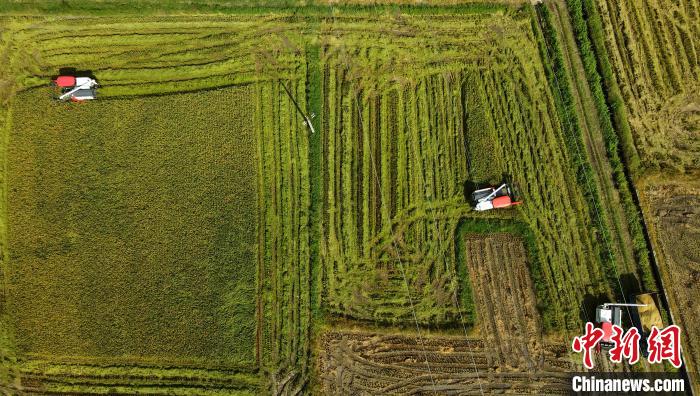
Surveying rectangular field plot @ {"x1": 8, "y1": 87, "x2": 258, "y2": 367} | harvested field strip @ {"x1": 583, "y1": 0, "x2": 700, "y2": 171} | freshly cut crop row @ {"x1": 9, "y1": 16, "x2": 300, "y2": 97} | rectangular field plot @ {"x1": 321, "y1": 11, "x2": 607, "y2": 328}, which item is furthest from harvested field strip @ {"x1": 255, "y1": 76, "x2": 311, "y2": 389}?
harvested field strip @ {"x1": 583, "y1": 0, "x2": 700, "y2": 171}

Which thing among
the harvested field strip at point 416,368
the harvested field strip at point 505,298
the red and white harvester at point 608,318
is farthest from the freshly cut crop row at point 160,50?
the red and white harvester at point 608,318

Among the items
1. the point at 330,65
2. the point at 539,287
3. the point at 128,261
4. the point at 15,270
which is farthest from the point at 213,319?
the point at 539,287

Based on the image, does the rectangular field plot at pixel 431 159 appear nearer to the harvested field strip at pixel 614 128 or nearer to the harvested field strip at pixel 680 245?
the harvested field strip at pixel 614 128

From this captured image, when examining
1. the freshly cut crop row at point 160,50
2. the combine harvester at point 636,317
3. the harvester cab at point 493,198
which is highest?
the freshly cut crop row at point 160,50

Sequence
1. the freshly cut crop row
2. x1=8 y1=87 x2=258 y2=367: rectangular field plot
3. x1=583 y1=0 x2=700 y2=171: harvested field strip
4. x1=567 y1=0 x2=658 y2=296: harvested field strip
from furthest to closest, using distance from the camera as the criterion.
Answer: the freshly cut crop row, x1=583 y1=0 x2=700 y2=171: harvested field strip, x1=8 y1=87 x2=258 y2=367: rectangular field plot, x1=567 y1=0 x2=658 y2=296: harvested field strip

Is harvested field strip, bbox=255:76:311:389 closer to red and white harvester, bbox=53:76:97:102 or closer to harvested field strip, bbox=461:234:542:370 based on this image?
harvested field strip, bbox=461:234:542:370

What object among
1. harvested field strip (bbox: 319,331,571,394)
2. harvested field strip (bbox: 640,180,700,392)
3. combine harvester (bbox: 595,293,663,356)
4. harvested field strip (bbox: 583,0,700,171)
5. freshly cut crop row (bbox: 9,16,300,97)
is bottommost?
harvested field strip (bbox: 319,331,571,394)

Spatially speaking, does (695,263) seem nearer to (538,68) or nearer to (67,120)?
(538,68)
